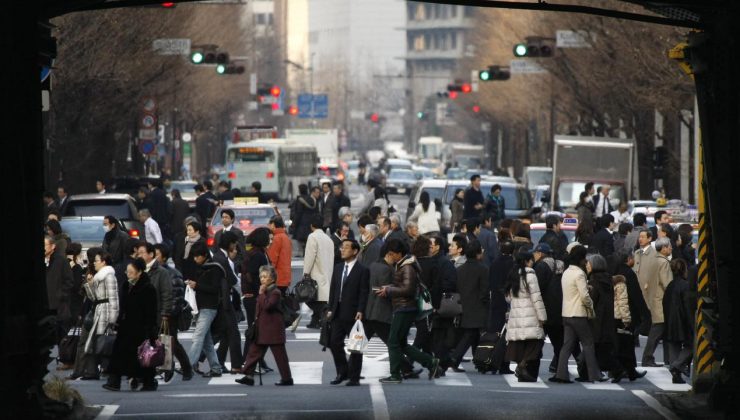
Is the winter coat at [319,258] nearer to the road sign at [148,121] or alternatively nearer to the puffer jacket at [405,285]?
the puffer jacket at [405,285]

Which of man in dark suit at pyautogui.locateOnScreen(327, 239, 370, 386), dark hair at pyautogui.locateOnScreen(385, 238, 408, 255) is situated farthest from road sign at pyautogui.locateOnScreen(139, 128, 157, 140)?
dark hair at pyautogui.locateOnScreen(385, 238, 408, 255)

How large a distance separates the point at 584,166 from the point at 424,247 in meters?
26.4

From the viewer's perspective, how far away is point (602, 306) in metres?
18.6

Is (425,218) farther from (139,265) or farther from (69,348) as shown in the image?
(139,265)

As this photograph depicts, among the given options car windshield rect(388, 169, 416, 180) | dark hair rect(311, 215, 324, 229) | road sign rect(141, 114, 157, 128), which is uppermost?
road sign rect(141, 114, 157, 128)

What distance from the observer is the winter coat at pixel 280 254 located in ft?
74.8

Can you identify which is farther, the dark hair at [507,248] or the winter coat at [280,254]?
the winter coat at [280,254]

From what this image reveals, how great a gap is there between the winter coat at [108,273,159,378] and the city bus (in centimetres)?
5153

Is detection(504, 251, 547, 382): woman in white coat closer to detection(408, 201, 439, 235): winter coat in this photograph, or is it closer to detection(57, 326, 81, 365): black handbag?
detection(57, 326, 81, 365): black handbag

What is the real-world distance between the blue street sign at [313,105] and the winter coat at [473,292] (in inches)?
4333

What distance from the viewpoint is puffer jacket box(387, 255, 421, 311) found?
17594mm

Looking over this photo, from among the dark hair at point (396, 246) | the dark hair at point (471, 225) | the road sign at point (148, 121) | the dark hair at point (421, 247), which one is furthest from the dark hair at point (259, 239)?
the road sign at point (148, 121)

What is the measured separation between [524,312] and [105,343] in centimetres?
441

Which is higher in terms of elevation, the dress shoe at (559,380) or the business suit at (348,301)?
the business suit at (348,301)
